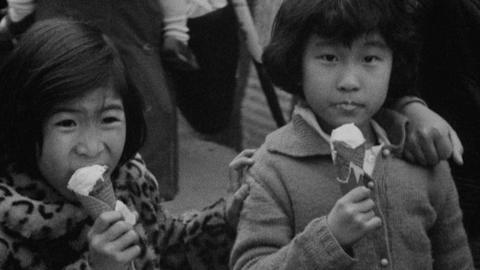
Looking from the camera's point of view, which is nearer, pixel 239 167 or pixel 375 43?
pixel 375 43

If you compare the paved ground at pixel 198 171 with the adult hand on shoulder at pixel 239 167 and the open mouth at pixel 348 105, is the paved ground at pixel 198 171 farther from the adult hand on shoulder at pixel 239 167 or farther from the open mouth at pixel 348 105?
the open mouth at pixel 348 105

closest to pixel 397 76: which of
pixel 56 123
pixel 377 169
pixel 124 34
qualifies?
pixel 377 169

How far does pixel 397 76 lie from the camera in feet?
10.0

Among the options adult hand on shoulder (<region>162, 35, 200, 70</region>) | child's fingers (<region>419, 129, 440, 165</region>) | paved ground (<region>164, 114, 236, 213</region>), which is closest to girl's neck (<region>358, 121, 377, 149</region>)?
child's fingers (<region>419, 129, 440, 165</region>)

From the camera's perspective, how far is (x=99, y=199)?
2674mm

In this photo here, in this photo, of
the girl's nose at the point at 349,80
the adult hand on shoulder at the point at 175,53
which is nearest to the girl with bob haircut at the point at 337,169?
the girl's nose at the point at 349,80

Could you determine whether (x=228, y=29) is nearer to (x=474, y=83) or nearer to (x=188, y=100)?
(x=188, y=100)

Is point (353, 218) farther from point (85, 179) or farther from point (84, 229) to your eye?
point (84, 229)

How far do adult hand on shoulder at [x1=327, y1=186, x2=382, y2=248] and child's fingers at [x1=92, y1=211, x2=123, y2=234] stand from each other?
1.83ft

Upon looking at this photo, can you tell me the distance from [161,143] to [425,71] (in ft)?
6.95

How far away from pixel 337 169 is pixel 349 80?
26cm

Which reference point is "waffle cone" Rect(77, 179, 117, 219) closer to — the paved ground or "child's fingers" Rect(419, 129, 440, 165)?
"child's fingers" Rect(419, 129, 440, 165)

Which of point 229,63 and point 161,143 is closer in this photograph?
point 161,143

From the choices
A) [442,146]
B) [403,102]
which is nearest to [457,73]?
[403,102]
